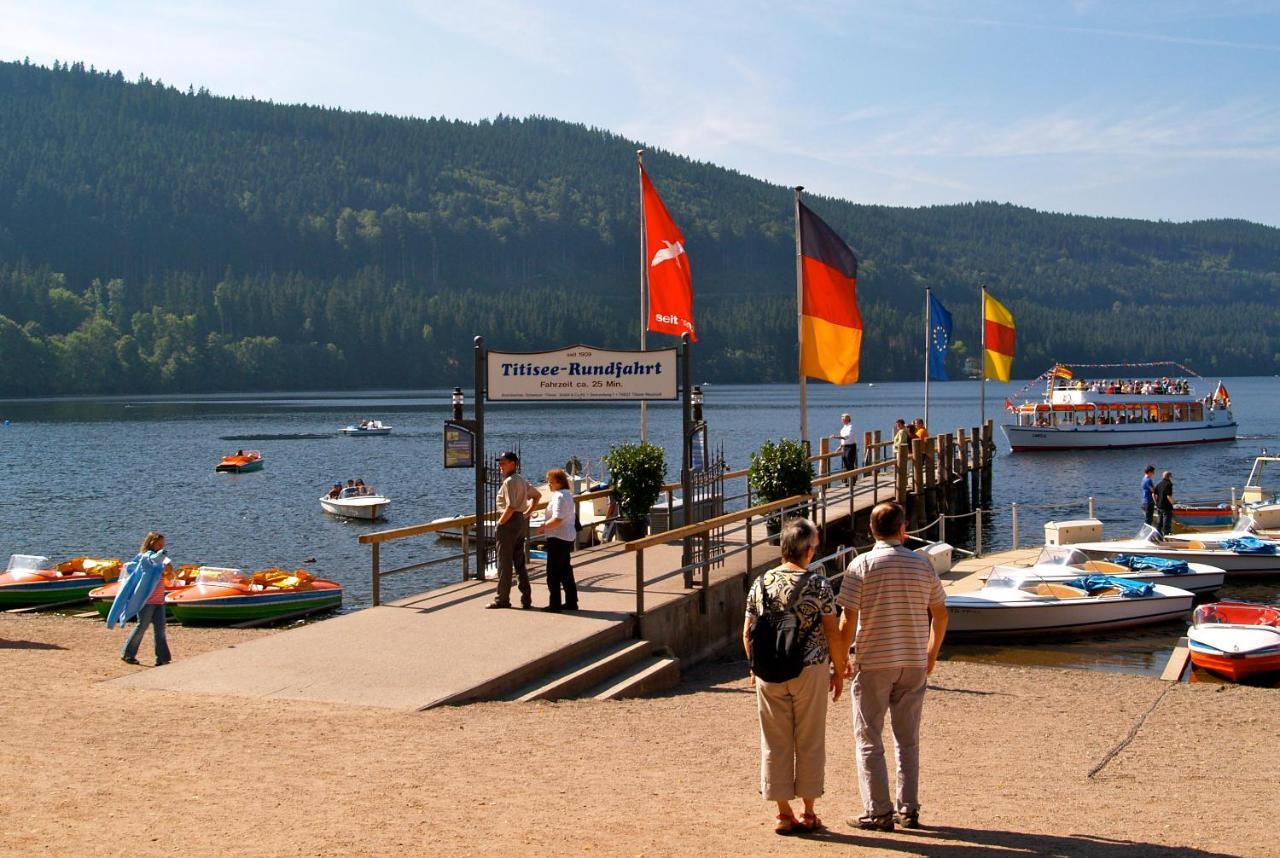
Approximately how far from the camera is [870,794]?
6.81 meters

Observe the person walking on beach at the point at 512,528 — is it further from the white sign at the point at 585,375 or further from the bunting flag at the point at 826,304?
the bunting flag at the point at 826,304

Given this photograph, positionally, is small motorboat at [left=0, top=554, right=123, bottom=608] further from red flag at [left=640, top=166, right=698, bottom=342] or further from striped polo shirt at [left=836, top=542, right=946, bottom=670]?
striped polo shirt at [left=836, top=542, right=946, bottom=670]

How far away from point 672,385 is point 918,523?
17828mm

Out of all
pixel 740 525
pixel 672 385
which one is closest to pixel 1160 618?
pixel 740 525

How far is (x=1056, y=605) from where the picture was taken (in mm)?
18156

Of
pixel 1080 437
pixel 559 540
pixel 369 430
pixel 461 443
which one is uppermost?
pixel 461 443

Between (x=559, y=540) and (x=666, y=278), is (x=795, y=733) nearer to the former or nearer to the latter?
(x=559, y=540)

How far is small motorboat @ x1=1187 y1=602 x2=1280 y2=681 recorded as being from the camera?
1470 cm

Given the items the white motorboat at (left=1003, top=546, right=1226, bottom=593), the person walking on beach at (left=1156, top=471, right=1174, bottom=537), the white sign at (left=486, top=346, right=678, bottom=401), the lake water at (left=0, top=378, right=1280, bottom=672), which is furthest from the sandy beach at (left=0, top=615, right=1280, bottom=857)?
the person walking on beach at (left=1156, top=471, right=1174, bottom=537)

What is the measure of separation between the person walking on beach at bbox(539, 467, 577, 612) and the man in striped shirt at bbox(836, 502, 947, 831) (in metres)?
6.32

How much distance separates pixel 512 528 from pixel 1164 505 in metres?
21.7

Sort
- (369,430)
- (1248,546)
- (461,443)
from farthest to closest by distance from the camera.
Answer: (369,430) → (1248,546) → (461,443)

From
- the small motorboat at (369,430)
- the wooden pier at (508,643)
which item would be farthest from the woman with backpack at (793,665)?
the small motorboat at (369,430)

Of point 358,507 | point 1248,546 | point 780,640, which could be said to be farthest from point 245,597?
point 358,507
